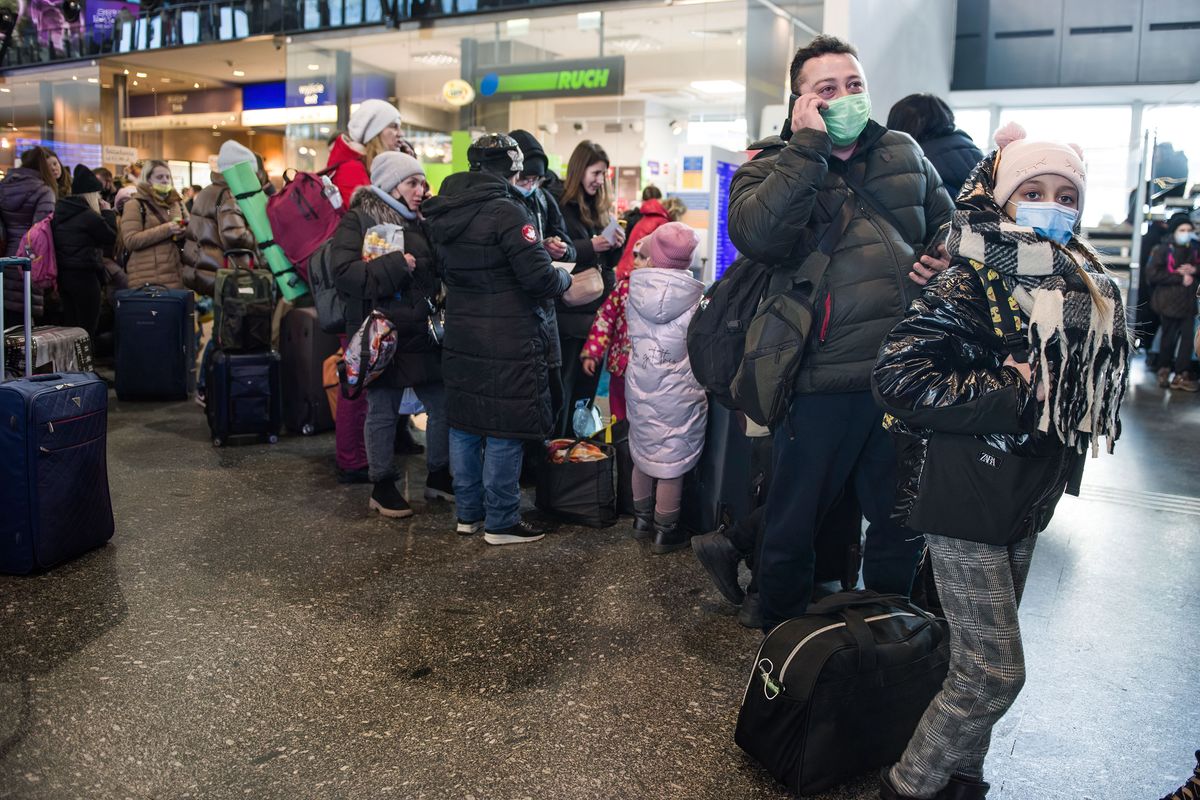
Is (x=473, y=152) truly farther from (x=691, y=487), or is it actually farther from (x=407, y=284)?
(x=691, y=487)

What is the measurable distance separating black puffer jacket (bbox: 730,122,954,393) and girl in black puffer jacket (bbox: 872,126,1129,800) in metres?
0.56

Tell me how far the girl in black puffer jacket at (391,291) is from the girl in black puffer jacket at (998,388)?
279cm

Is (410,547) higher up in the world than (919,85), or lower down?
lower down

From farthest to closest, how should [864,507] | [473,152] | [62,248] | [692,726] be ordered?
[62,248] < [473,152] < [864,507] < [692,726]

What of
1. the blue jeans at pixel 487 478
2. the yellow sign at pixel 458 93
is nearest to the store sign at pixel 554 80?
the yellow sign at pixel 458 93

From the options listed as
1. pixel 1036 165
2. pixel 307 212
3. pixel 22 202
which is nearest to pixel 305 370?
pixel 307 212

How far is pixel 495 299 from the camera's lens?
156 inches

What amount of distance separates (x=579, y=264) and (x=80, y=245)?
461 centimetres

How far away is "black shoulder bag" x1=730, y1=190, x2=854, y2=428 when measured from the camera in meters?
2.61

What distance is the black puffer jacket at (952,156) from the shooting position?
3639 mm

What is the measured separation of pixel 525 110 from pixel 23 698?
31.5 feet

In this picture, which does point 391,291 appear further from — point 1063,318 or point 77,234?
point 77,234

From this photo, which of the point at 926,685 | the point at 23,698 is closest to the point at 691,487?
the point at 926,685

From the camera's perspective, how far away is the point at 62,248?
7465 mm
